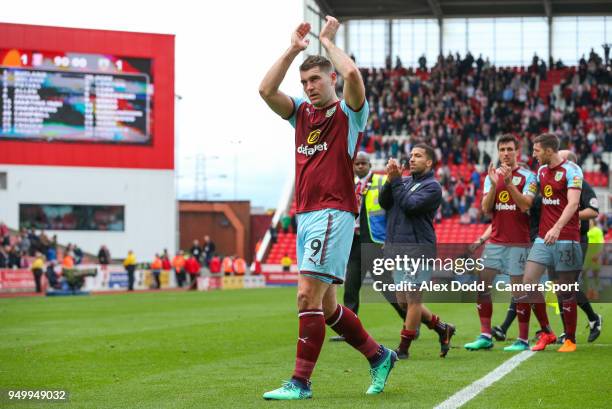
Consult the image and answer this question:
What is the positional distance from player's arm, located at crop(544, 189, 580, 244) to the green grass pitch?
3.79 feet

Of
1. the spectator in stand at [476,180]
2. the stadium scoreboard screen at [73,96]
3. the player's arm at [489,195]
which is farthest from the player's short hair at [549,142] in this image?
the stadium scoreboard screen at [73,96]

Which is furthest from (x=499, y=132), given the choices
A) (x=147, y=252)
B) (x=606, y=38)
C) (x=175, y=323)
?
(x=175, y=323)

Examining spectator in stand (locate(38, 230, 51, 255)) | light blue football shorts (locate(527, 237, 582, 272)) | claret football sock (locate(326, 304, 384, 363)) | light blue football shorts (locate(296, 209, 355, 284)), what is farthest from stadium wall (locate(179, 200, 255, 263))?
light blue football shorts (locate(296, 209, 355, 284))

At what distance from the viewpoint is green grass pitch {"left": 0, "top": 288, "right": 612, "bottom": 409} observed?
7.01m

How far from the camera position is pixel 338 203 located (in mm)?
7031

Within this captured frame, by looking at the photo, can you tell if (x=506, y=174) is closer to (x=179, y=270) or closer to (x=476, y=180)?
(x=476, y=180)

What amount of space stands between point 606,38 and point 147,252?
949 inches

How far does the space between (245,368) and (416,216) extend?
2.22 m

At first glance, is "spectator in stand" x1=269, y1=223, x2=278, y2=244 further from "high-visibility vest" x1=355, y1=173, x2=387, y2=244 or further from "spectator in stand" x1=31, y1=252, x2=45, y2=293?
"high-visibility vest" x1=355, y1=173, x2=387, y2=244

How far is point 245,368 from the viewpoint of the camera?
9.37 metres

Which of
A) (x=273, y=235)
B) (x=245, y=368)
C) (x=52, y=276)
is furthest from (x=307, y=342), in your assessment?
(x=273, y=235)

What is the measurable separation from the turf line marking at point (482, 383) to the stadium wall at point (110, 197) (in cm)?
4113

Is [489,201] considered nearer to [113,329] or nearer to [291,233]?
[113,329]

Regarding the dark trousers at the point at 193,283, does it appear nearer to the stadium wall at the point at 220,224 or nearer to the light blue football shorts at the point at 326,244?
the stadium wall at the point at 220,224
